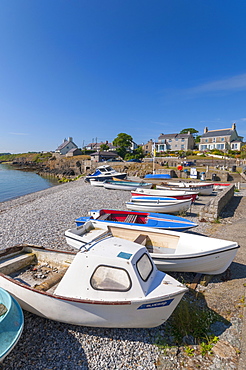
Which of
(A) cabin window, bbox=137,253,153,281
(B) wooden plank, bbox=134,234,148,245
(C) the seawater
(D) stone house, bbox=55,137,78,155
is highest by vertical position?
(D) stone house, bbox=55,137,78,155

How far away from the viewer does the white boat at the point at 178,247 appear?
5688mm

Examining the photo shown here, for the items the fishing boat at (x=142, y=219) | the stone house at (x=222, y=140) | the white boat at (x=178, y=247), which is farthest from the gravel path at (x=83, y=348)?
the stone house at (x=222, y=140)

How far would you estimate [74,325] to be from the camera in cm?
461

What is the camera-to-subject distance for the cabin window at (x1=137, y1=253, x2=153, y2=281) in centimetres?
429

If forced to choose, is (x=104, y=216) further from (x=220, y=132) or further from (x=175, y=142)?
(x=220, y=132)

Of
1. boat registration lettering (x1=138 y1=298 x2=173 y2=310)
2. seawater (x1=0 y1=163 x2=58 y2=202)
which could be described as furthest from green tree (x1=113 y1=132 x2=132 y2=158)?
boat registration lettering (x1=138 y1=298 x2=173 y2=310)

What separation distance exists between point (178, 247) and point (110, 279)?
10.1ft

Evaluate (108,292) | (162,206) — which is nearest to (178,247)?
(108,292)

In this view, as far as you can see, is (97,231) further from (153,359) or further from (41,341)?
(153,359)

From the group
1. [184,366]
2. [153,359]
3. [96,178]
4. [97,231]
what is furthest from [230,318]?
[96,178]

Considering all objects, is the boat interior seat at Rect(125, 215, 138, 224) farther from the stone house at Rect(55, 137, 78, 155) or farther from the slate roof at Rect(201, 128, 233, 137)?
the stone house at Rect(55, 137, 78, 155)

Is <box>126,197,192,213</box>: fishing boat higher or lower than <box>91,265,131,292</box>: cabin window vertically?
lower

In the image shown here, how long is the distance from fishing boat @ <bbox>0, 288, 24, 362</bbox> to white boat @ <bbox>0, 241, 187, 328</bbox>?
344mm

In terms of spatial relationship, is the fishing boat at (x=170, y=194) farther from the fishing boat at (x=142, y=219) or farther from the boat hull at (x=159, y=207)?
the fishing boat at (x=142, y=219)
